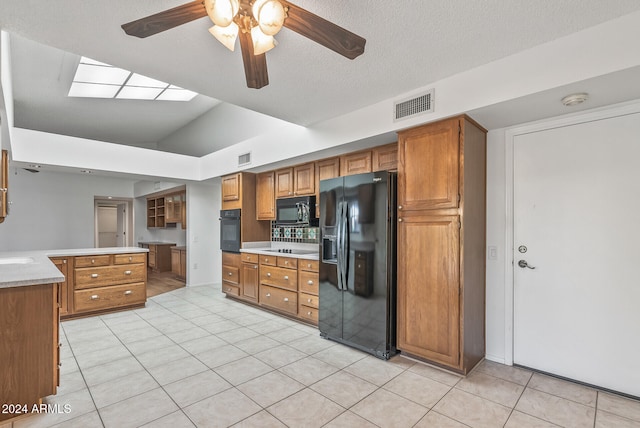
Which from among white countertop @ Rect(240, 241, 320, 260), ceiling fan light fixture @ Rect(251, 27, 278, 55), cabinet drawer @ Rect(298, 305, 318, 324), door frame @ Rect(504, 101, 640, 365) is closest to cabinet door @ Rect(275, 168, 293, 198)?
white countertop @ Rect(240, 241, 320, 260)

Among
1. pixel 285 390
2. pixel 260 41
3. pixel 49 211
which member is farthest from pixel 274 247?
pixel 49 211

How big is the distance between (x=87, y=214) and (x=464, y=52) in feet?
28.6

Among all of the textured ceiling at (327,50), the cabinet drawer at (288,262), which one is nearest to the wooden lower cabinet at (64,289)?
the cabinet drawer at (288,262)

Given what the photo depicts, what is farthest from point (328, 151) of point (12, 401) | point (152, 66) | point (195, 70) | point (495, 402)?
point (12, 401)

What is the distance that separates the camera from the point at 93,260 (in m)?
4.30

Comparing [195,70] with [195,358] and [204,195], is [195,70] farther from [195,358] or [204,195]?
[204,195]

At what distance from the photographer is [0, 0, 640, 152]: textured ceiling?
1.74 meters

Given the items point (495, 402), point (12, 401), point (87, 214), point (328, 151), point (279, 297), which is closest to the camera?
point (12, 401)

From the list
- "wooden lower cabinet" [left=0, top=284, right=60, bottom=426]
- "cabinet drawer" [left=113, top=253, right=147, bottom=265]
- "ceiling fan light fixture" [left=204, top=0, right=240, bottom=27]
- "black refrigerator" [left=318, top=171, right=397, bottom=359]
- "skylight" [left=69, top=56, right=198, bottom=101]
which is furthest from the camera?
"cabinet drawer" [left=113, top=253, right=147, bottom=265]

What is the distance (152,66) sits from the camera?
2.32m

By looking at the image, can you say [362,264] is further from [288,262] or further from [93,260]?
[93,260]

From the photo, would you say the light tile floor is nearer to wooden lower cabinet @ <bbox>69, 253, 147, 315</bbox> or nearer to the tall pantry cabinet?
the tall pantry cabinet

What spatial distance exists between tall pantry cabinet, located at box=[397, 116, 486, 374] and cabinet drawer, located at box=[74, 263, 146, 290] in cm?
395

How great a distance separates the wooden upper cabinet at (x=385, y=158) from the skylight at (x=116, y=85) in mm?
2801
